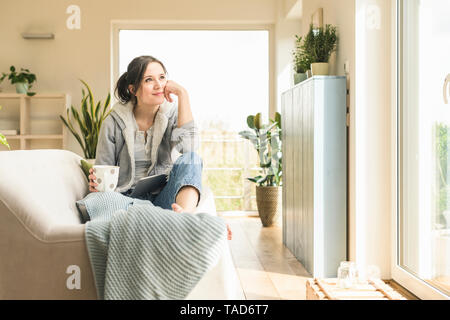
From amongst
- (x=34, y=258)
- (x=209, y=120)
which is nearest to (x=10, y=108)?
(x=209, y=120)

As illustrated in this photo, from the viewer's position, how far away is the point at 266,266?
316 cm

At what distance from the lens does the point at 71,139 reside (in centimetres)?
511

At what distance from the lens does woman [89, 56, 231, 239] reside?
208 cm

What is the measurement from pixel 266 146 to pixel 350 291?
273 cm

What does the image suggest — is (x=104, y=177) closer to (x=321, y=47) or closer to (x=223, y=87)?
(x=321, y=47)

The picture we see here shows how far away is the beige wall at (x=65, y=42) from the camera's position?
16.7ft

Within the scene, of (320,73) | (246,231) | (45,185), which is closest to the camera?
(45,185)

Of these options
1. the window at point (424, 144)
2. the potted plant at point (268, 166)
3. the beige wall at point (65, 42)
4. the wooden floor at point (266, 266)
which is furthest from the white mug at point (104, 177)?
the beige wall at point (65, 42)

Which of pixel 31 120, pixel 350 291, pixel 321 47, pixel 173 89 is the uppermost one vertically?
pixel 321 47

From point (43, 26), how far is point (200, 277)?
465cm

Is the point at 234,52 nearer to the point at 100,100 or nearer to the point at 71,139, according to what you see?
the point at 100,100

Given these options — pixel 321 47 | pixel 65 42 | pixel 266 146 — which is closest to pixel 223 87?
pixel 266 146

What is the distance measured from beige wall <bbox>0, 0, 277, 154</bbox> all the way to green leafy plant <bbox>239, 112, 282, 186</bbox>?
62.2 inches

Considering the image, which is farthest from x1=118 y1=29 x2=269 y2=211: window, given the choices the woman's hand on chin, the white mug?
the white mug
